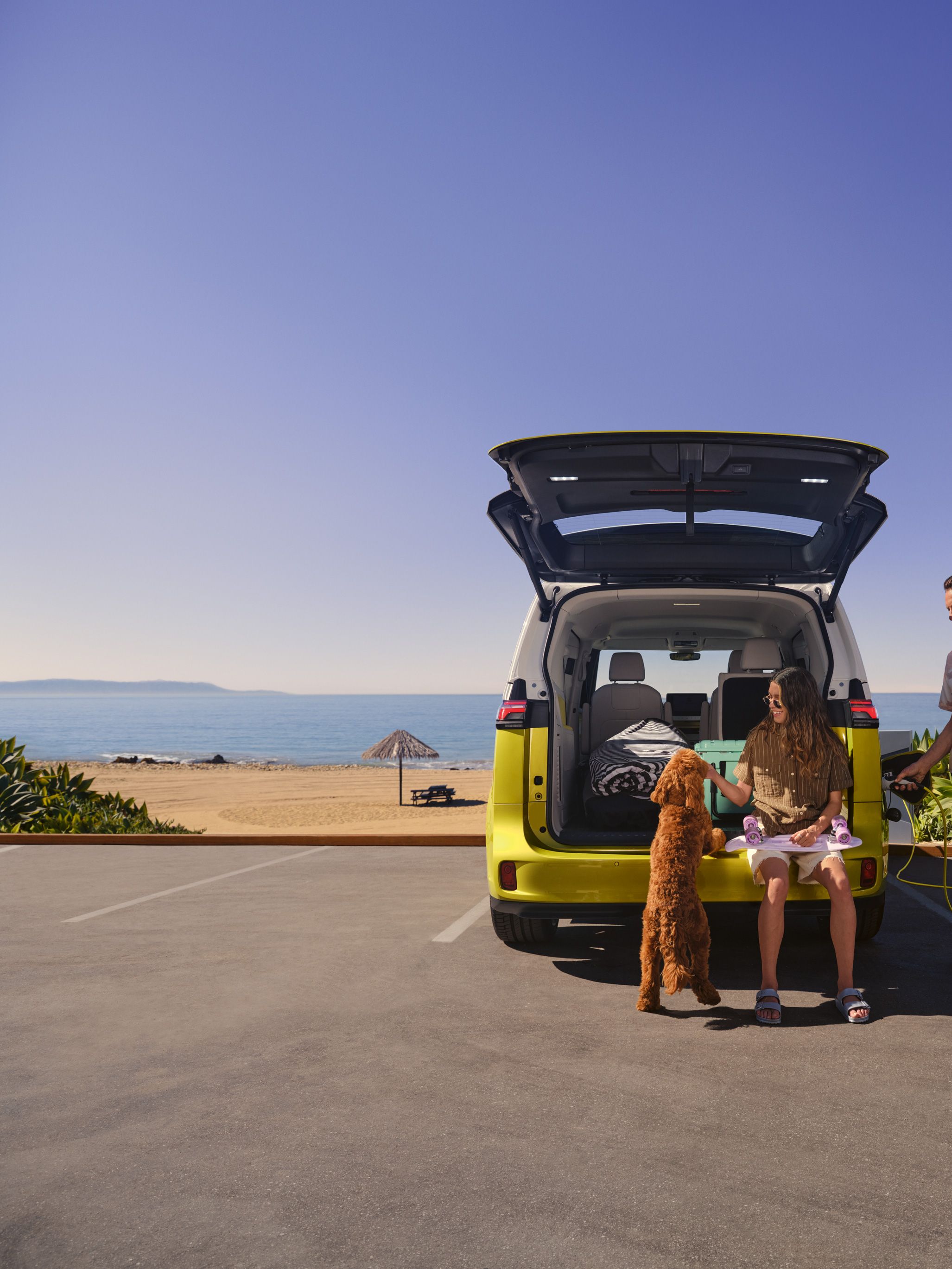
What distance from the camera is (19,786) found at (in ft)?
37.1

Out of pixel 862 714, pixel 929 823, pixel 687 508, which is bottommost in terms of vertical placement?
pixel 929 823

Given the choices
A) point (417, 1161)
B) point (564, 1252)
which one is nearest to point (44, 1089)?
point (417, 1161)

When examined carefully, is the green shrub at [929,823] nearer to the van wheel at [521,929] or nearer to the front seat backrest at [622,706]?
the front seat backrest at [622,706]

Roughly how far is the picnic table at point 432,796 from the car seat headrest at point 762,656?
53.0ft

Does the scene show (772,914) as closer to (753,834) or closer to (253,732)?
(753,834)

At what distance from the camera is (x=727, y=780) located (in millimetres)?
5195

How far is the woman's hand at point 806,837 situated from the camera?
13.8 feet

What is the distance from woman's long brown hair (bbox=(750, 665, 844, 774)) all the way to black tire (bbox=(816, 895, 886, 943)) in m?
0.81

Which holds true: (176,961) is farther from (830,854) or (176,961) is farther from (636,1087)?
(830,854)

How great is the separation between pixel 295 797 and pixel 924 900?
20.6 meters

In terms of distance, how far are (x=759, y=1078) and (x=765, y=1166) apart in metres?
0.71

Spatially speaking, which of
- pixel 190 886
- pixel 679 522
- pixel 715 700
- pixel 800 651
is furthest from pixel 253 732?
pixel 679 522

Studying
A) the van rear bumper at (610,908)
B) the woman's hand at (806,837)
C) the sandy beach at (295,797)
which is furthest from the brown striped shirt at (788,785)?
the sandy beach at (295,797)

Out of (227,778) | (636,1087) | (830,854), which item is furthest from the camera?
(227,778)
